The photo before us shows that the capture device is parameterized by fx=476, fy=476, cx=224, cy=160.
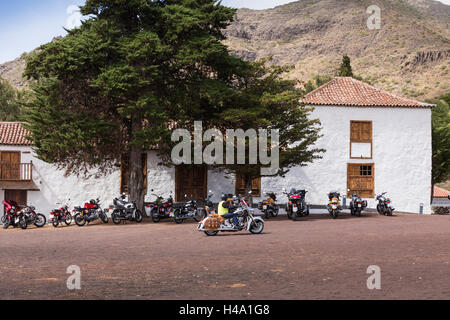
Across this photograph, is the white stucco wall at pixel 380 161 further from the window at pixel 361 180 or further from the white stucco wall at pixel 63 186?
the white stucco wall at pixel 63 186

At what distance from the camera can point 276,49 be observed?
102 meters

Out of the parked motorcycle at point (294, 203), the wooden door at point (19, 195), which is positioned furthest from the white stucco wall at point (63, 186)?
the parked motorcycle at point (294, 203)

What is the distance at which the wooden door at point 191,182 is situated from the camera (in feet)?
85.0

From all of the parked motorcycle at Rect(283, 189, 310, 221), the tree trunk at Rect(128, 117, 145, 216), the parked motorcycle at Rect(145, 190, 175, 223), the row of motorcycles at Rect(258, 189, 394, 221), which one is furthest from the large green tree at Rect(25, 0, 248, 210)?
the parked motorcycle at Rect(283, 189, 310, 221)

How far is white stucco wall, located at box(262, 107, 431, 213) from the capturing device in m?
26.7

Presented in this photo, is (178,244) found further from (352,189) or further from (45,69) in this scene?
(352,189)

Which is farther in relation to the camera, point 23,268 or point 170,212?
point 170,212

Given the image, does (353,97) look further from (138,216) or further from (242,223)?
(242,223)

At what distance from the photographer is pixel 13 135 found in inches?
1030

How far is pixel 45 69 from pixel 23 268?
1210 cm

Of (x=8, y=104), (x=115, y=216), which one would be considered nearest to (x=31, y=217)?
(x=115, y=216)

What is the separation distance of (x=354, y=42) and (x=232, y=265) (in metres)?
88.3

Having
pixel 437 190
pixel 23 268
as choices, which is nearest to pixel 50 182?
pixel 23 268

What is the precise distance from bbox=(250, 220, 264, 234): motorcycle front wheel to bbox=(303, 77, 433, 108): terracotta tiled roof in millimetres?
12985
